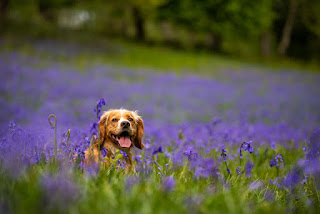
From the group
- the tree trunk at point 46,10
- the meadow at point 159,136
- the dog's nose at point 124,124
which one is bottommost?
the meadow at point 159,136

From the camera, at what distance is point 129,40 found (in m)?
35.4

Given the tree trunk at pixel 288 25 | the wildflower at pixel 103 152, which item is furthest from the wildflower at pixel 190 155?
the tree trunk at pixel 288 25

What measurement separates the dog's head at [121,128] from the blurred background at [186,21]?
23.3 m

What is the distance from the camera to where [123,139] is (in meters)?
3.14

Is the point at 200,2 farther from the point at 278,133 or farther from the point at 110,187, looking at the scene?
the point at 110,187

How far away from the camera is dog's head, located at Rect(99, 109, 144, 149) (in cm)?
306

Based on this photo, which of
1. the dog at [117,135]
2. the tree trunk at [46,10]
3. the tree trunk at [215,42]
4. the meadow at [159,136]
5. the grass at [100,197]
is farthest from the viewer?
the tree trunk at [215,42]

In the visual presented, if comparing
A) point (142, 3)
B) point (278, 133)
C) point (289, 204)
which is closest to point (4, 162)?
point (289, 204)

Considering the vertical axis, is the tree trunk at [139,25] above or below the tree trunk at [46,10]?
below

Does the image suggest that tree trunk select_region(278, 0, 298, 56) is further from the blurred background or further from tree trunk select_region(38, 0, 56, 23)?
tree trunk select_region(38, 0, 56, 23)

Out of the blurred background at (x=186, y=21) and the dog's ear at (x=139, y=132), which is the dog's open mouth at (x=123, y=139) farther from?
the blurred background at (x=186, y=21)

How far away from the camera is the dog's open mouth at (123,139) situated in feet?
10.2

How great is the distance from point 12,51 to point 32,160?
1768 cm

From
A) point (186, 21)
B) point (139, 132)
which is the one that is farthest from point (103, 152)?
point (186, 21)
